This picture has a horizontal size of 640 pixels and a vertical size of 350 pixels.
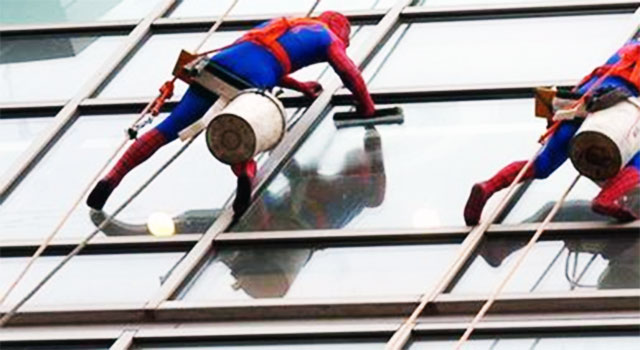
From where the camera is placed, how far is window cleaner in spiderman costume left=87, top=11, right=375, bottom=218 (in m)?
10.2

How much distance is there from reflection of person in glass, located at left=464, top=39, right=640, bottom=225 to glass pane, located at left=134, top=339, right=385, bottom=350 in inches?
36.5

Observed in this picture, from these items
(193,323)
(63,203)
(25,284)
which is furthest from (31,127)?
(193,323)

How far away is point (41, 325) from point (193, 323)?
2.28 ft

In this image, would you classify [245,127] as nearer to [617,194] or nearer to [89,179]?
[89,179]

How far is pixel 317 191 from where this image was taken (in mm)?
10203

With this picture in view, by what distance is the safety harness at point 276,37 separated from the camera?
10367 mm

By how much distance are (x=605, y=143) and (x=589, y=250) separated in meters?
0.49

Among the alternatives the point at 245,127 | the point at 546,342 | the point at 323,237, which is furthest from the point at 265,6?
the point at 546,342

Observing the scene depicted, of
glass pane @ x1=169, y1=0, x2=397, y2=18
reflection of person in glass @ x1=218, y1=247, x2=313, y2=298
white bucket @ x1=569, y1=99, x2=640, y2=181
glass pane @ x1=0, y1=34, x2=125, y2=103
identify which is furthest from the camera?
glass pane @ x1=169, y1=0, x2=397, y2=18

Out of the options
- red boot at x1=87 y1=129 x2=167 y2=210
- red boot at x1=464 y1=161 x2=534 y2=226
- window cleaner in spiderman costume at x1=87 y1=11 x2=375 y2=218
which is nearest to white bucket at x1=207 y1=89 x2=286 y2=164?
window cleaner in spiderman costume at x1=87 y1=11 x2=375 y2=218

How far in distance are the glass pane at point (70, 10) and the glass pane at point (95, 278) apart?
2.82m

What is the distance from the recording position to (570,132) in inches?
376

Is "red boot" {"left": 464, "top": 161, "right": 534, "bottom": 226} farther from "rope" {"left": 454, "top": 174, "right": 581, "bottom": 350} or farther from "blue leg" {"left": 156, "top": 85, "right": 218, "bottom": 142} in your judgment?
"blue leg" {"left": 156, "top": 85, "right": 218, "bottom": 142}

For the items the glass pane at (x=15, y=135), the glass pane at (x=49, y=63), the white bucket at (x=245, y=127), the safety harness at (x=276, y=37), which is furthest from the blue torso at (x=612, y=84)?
the glass pane at (x=49, y=63)
